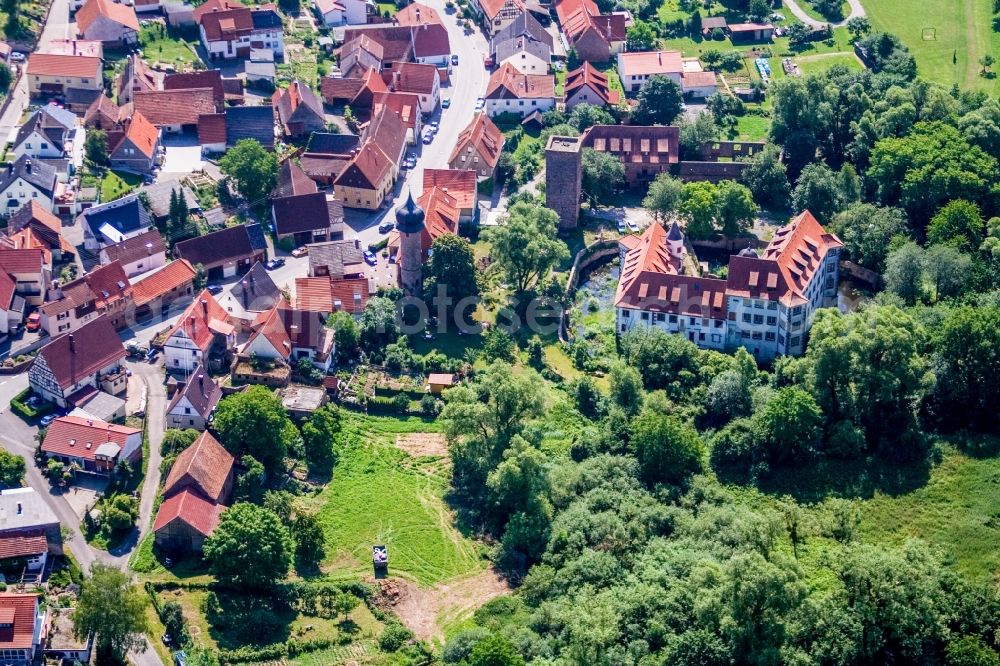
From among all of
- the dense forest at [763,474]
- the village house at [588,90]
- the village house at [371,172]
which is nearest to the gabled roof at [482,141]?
the village house at [371,172]

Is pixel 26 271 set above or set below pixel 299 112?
below

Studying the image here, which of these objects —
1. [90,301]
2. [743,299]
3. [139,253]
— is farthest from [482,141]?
[90,301]

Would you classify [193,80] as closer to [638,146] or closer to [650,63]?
[638,146]

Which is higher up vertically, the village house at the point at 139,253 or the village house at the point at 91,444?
the village house at the point at 139,253

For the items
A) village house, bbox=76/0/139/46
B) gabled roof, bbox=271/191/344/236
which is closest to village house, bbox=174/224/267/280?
gabled roof, bbox=271/191/344/236

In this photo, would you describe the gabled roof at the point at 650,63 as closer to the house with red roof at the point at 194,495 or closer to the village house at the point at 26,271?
the village house at the point at 26,271

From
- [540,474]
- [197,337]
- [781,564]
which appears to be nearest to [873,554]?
[781,564]

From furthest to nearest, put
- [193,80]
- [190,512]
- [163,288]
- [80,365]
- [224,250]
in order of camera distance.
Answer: [193,80] → [224,250] → [163,288] → [80,365] → [190,512]
